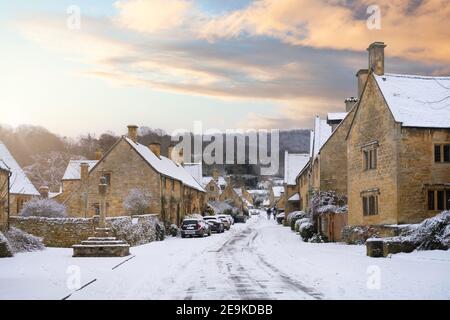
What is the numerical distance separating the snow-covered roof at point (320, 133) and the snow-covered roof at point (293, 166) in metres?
21.9

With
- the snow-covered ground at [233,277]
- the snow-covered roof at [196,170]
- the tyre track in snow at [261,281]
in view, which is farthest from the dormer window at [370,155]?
the snow-covered roof at [196,170]

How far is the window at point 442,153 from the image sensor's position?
28.9 metres

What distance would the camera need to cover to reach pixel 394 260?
21484 mm

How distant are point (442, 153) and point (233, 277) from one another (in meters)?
17.2

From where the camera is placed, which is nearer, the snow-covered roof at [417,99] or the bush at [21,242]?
the bush at [21,242]

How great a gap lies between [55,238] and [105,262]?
13024 mm

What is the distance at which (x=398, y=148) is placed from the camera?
2886cm

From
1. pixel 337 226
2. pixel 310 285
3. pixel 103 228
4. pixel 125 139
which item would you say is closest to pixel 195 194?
pixel 125 139

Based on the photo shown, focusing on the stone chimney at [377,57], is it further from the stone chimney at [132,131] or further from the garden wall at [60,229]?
the stone chimney at [132,131]

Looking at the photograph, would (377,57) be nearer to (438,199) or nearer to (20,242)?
(438,199)

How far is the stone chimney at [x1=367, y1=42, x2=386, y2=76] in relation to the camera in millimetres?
33469

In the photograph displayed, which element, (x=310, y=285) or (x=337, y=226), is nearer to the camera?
(x=310, y=285)
